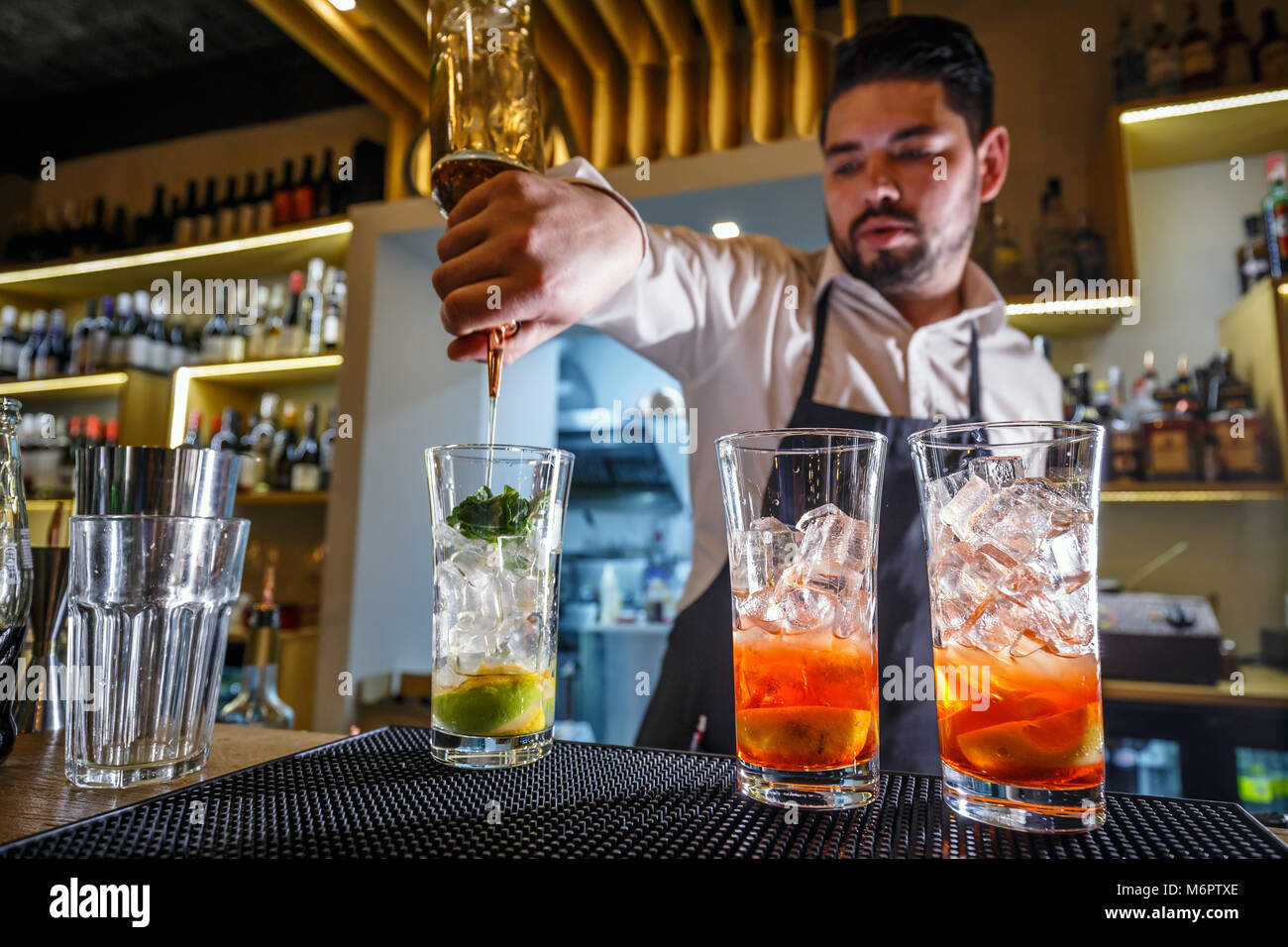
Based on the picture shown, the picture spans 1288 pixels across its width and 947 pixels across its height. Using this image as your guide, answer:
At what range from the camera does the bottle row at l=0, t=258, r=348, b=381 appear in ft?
11.0

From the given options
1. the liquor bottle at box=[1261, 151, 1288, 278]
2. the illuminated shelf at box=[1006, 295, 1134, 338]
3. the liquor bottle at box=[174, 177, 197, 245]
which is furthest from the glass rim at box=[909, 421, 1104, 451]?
the liquor bottle at box=[174, 177, 197, 245]

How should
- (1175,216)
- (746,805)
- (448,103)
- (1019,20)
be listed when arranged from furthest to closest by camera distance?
1. (1019,20)
2. (1175,216)
3. (448,103)
4. (746,805)

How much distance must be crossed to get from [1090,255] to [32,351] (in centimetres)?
451

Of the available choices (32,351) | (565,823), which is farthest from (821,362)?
(32,351)

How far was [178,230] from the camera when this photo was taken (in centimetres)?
364

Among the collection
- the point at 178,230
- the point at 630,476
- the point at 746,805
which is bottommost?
the point at 746,805

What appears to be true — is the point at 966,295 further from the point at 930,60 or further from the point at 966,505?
the point at 966,505

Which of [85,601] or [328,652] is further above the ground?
[85,601]

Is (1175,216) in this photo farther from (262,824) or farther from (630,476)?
(262,824)

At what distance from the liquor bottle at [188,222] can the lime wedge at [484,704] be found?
3.50 meters

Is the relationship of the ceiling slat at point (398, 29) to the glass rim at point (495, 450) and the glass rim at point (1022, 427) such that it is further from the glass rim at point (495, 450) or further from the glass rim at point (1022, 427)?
the glass rim at point (1022, 427)

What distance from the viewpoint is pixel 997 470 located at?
0.53m
